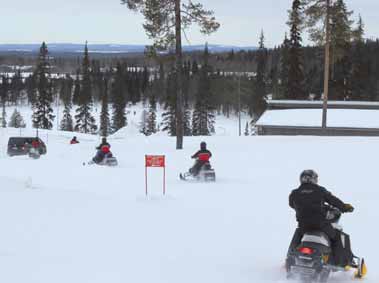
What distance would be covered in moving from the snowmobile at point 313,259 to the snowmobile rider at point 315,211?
0.09 m

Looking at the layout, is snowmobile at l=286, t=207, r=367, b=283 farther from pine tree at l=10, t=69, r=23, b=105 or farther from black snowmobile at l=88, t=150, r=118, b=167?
pine tree at l=10, t=69, r=23, b=105

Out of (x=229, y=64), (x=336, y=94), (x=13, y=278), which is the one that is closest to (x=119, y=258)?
(x=13, y=278)

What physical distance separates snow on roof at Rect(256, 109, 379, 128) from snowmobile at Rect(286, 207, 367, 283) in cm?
3519

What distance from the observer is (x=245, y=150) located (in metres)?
25.5

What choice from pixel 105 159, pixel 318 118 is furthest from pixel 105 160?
pixel 318 118

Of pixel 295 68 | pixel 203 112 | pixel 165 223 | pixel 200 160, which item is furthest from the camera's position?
pixel 203 112

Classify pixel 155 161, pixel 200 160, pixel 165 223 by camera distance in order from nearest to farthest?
pixel 165 223 → pixel 155 161 → pixel 200 160

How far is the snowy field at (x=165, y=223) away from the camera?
7.20 meters

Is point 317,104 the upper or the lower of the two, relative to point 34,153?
upper

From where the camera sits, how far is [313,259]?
634 centimetres

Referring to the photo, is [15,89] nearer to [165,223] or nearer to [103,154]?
[103,154]

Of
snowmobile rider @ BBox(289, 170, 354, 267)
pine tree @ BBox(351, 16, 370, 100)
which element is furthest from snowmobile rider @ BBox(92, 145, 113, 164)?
pine tree @ BBox(351, 16, 370, 100)

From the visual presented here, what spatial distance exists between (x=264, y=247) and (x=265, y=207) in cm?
410

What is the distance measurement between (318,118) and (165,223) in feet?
114
